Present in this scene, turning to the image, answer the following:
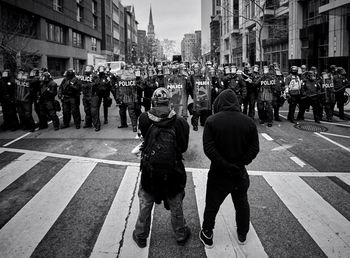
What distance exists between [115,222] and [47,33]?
37430mm

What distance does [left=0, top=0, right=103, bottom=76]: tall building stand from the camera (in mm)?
24567

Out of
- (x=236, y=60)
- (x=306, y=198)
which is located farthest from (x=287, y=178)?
(x=236, y=60)

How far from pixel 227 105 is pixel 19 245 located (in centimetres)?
312

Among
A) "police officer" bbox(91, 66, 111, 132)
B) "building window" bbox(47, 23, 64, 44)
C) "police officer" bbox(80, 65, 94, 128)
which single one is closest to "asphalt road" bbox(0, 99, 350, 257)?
"police officer" bbox(91, 66, 111, 132)

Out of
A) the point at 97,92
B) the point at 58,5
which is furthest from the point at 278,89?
the point at 58,5

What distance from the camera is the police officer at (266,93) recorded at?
40.6 feet

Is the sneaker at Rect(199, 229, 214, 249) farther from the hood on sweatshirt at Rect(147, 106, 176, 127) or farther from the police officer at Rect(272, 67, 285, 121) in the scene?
the police officer at Rect(272, 67, 285, 121)

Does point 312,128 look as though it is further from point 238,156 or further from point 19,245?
point 19,245

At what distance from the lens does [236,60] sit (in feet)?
193

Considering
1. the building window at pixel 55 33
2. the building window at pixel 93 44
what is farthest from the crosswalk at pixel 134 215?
the building window at pixel 93 44

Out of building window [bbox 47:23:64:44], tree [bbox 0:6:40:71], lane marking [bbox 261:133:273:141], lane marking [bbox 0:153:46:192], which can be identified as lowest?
lane marking [bbox 0:153:46:192]

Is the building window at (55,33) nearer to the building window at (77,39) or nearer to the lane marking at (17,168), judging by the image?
the building window at (77,39)

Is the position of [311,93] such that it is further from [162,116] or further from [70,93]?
[162,116]

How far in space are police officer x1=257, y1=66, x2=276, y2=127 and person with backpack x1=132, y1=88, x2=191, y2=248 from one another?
Result: 8.58 meters
